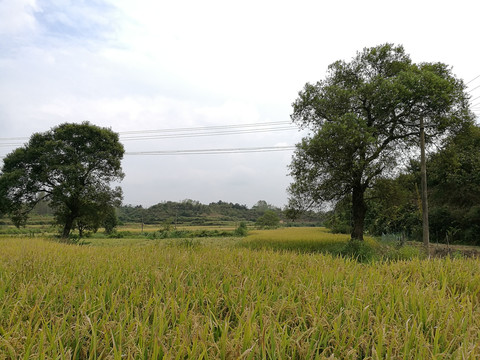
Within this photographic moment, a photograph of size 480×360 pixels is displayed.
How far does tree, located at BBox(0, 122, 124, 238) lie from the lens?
77.0 feet

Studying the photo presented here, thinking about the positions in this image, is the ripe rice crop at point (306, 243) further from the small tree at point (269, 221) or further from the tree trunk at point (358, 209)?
the small tree at point (269, 221)

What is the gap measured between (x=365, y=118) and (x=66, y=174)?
2417cm

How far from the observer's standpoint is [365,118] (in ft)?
53.6

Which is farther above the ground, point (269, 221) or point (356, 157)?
point (356, 157)

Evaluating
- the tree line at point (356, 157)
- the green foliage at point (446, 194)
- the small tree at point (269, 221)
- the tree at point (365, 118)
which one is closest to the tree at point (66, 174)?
the tree line at point (356, 157)

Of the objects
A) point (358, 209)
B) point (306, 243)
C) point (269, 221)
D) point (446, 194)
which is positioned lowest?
point (269, 221)

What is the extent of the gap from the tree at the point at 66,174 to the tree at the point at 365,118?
18600 mm

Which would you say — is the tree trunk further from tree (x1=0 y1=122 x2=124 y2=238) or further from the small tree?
the small tree

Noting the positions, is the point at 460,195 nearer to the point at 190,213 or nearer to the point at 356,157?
the point at 356,157

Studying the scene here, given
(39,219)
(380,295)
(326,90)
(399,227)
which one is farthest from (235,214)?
(380,295)

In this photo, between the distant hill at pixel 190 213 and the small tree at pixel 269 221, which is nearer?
the small tree at pixel 269 221

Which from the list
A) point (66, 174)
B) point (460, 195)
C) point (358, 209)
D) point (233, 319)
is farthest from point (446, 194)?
point (66, 174)

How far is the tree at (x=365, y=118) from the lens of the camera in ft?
46.7

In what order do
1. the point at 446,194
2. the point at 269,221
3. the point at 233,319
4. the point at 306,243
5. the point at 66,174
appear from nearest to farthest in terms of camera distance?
the point at 233,319 < the point at 306,243 < the point at 66,174 < the point at 446,194 < the point at 269,221
